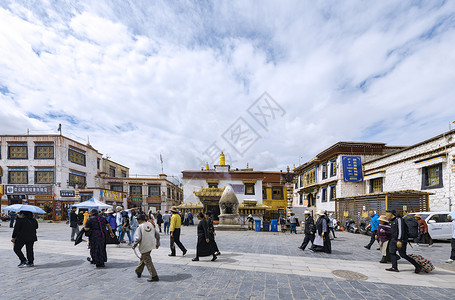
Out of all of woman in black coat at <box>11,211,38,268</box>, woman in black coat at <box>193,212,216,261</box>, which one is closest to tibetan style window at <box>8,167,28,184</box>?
woman in black coat at <box>11,211,38,268</box>

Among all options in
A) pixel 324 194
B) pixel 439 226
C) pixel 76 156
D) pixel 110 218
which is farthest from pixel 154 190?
pixel 439 226

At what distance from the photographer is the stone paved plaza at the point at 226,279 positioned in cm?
512

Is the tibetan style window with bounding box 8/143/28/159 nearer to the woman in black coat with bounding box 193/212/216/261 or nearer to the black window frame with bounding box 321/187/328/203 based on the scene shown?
the woman in black coat with bounding box 193/212/216/261

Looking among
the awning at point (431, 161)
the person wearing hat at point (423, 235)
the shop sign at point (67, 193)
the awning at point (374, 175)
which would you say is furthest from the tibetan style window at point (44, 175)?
the awning at point (431, 161)

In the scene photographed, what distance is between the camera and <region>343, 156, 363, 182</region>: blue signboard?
25312 millimetres

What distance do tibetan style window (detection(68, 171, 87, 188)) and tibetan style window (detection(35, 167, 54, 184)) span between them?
2.11m

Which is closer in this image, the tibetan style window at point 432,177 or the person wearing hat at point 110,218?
the person wearing hat at point 110,218

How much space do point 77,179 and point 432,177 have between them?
37.8 m

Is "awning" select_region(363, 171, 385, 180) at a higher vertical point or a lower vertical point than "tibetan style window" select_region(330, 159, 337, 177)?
lower

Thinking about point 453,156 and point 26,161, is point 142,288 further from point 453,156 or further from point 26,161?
point 26,161

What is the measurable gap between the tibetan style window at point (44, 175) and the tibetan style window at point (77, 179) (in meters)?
2.11

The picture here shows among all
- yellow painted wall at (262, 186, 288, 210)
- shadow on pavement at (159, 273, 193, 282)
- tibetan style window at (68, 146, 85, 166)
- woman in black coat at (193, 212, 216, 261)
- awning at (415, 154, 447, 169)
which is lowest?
yellow painted wall at (262, 186, 288, 210)

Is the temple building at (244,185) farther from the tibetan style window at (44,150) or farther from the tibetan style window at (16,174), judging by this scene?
the tibetan style window at (16,174)

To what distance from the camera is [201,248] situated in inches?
314
